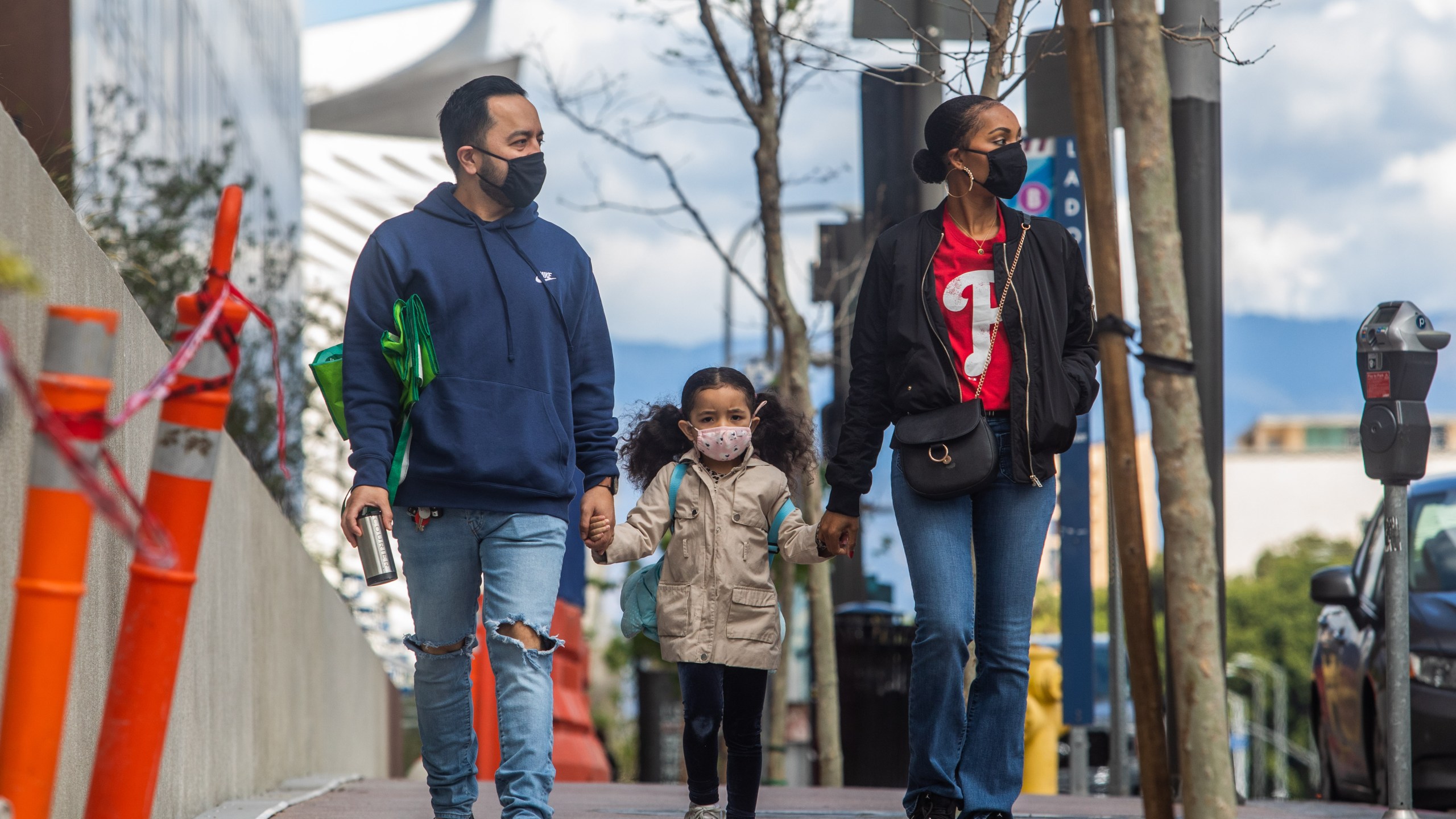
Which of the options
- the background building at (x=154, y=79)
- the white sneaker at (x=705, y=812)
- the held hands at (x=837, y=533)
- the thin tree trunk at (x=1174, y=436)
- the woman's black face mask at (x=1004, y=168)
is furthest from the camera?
the background building at (x=154, y=79)

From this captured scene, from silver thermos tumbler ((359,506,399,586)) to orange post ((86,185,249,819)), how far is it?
175 cm

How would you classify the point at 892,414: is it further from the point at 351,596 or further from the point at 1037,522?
the point at 351,596

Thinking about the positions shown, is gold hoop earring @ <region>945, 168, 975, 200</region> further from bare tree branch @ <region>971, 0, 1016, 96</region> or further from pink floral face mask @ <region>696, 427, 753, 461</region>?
bare tree branch @ <region>971, 0, 1016, 96</region>

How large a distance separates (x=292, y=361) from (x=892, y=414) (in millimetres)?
9164

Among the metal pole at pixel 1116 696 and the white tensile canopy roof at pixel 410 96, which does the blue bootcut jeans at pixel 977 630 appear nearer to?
the metal pole at pixel 1116 696

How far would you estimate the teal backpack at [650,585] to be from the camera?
520 cm

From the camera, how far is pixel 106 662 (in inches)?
162

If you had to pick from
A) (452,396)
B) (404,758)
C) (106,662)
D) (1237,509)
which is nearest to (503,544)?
(452,396)

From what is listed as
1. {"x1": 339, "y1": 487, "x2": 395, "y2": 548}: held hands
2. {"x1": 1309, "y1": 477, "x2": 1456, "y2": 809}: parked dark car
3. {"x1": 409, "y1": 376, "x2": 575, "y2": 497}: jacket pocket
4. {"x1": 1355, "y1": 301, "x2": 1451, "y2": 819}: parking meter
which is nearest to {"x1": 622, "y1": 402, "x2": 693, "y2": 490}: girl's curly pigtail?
{"x1": 409, "y1": 376, "x2": 575, "y2": 497}: jacket pocket

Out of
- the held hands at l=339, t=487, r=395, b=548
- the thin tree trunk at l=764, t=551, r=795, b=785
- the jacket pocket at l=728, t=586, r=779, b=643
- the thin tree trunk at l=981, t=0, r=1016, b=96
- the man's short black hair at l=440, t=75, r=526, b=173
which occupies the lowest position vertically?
the thin tree trunk at l=764, t=551, r=795, b=785

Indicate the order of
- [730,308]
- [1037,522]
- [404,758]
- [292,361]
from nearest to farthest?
[1037,522]
[292,361]
[404,758]
[730,308]

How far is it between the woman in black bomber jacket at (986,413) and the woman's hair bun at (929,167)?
0.01m

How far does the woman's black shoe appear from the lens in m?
4.71

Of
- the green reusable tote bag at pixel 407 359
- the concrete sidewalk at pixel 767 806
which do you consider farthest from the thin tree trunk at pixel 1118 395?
the concrete sidewalk at pixel 767 806
